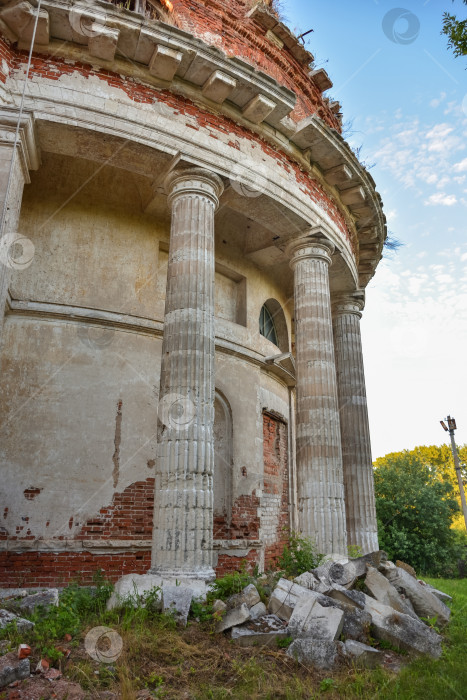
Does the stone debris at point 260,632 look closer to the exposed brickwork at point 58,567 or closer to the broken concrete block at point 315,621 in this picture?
the broken concrete block at point 315,621

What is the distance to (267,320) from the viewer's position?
14.1 meters

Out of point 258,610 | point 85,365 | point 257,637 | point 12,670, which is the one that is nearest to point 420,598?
point 258,610

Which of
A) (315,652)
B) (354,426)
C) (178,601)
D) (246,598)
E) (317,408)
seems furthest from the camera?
(354,426)

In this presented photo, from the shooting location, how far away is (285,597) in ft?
20.5

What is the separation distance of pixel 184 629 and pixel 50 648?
1527 mm

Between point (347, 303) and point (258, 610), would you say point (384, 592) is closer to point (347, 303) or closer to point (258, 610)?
point (258, 610)

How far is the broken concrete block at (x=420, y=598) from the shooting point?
6920mm

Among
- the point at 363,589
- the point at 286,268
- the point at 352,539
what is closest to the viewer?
the point at 363,589

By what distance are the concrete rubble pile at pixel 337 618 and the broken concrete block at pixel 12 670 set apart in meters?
2.10

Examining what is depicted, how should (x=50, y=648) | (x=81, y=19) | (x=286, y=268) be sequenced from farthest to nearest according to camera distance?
(x=286, y=268), (x=81, y=19), (x=50, y=648)

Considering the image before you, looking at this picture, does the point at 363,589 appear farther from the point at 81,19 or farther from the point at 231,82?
the point at 81,19

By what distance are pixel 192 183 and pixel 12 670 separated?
280 inches

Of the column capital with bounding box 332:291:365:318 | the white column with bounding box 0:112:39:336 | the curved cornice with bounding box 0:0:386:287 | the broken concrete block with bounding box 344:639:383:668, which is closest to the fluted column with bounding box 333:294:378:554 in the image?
the column capital with bounding box 332:291:365:318

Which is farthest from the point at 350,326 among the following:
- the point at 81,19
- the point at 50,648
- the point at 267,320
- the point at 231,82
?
the point at 50,648
